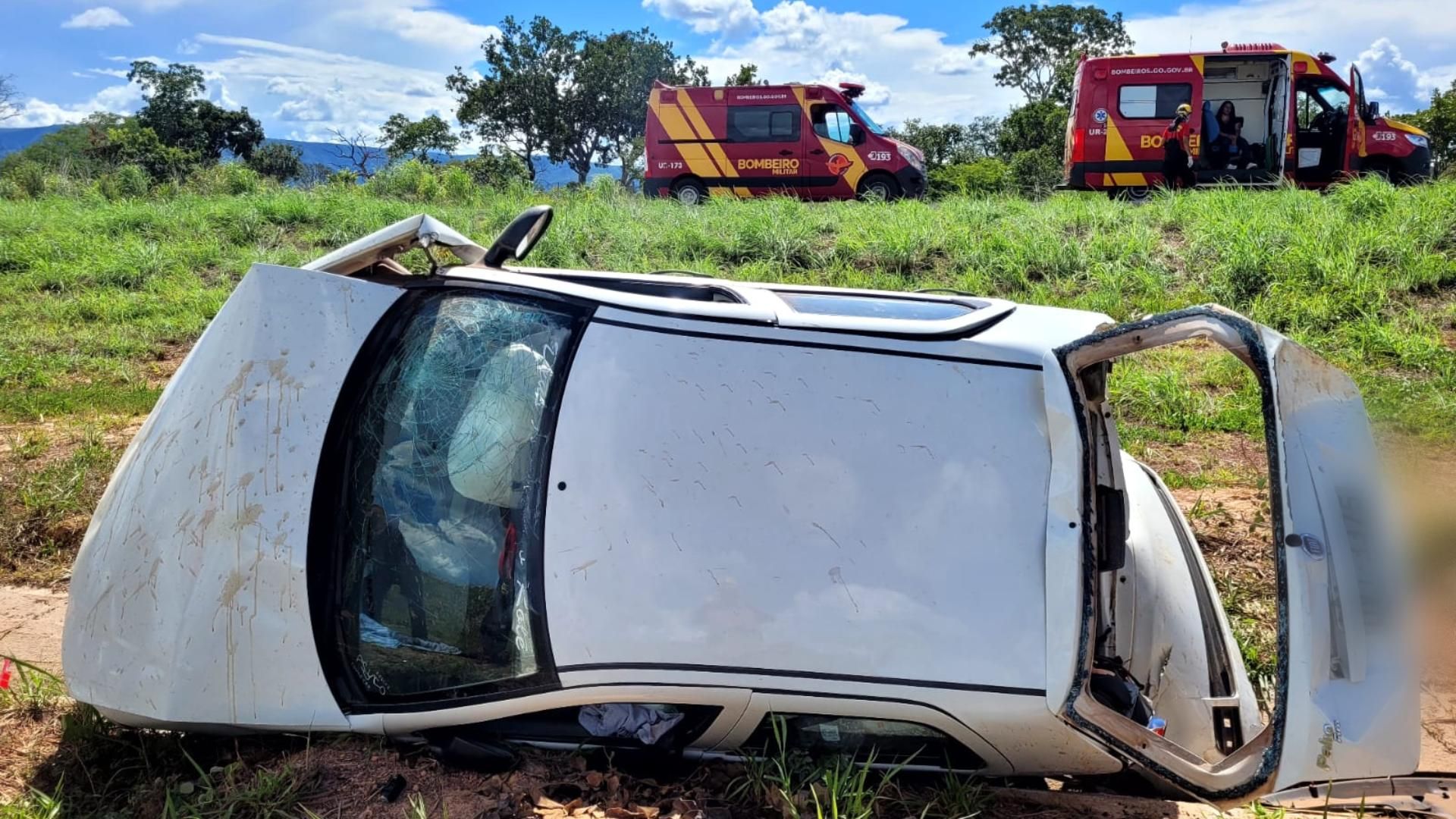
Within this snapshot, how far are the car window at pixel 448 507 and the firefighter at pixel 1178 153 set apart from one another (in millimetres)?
13941

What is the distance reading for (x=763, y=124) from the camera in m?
17.7

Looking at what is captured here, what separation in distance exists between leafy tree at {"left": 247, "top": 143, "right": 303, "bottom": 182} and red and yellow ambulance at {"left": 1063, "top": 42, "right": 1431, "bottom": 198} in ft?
95.2

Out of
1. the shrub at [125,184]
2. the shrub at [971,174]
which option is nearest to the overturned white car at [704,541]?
the shrub at [125,184]

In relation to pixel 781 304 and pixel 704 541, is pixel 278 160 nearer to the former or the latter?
pixel 781 304

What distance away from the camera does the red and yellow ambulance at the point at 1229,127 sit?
1470 centimetres

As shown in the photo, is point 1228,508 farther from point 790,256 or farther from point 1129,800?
point 790,256

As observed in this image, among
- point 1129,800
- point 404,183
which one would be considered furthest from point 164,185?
point 1129,800

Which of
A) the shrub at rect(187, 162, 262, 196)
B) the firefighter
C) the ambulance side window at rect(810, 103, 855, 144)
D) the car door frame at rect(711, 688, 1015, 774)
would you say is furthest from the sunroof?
the shrub at rect(187, 162, 262, 196)

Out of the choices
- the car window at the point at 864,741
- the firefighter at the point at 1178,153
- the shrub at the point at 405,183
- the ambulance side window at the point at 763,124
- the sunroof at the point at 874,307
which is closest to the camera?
the car window at the point at 864,741

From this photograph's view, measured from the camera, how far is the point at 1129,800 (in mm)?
2652

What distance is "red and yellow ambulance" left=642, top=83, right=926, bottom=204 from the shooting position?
57.2 ft

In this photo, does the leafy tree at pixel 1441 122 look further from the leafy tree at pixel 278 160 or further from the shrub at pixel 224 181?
the leafy tree at pixel 278 160

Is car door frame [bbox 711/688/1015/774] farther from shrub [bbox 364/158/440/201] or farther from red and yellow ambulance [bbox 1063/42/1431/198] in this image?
shrub [bbox 364/158/440/201]

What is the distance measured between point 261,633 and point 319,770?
0.37 metres
